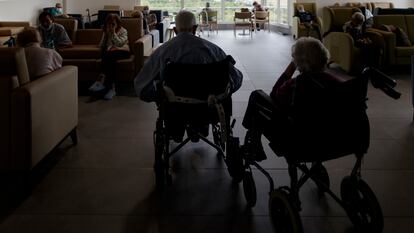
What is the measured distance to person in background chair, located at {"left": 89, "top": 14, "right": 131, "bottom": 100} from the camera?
555 cm

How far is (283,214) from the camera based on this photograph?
217cm

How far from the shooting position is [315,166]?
244cm

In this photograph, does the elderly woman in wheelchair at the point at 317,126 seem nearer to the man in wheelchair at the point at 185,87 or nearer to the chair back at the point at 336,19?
the man in wheelchair at the point at 185,87

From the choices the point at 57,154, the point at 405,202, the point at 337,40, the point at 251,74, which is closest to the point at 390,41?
the point at 337,40

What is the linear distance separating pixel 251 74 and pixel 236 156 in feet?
14.1

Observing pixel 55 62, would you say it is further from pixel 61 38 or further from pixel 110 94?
pixel 61 38

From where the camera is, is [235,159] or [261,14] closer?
[235,159]

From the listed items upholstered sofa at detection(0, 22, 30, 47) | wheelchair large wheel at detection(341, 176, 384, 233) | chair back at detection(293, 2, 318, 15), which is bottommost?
wheelchair large wheel at detection(341, 176, 384, 233)

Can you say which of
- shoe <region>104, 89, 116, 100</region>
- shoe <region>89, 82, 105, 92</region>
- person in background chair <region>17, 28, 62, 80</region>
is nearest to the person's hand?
person in background chair <region>17, 28, 62, 80</region>

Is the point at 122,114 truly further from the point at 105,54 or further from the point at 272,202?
the point at 272,202

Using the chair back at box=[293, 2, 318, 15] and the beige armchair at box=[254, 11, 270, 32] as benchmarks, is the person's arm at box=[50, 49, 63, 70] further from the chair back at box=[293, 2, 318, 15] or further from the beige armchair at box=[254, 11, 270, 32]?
the beige armchair at box=[254, 11, 270, 32]

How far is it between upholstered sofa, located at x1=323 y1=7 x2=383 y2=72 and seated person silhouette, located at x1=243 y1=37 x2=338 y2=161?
4.24 meters

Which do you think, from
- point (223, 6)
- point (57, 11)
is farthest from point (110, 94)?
point (223, 6)

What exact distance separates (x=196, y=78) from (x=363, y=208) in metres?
1.21
